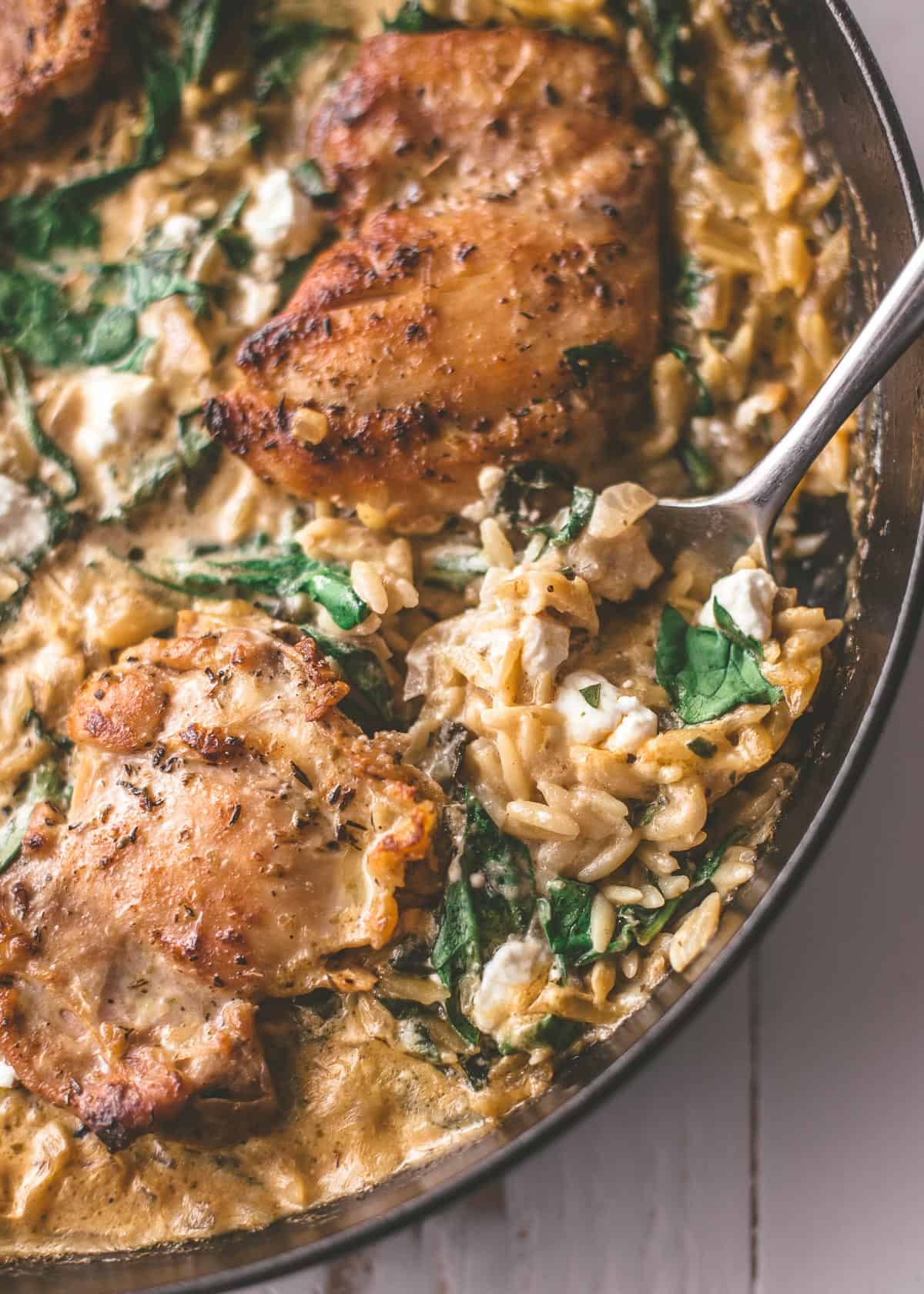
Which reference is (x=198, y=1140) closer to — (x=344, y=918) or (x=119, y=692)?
(x=344, y=918)

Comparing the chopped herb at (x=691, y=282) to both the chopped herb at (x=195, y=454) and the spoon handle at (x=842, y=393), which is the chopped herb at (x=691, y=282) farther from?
the chopped herb at (x=195, y=454)

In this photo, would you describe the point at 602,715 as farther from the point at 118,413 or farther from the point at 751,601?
A: the point at 118,413

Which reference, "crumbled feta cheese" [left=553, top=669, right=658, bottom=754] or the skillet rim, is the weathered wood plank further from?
"crumbled feta cheese" [left=553, top=669, right=658, bottom=754]

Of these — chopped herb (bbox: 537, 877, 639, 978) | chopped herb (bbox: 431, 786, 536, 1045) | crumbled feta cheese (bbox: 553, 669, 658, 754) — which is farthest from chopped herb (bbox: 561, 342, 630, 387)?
chopped herb (bbox: 537, 877, 639, 978)

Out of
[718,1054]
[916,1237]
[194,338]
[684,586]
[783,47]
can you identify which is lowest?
[916,1237]

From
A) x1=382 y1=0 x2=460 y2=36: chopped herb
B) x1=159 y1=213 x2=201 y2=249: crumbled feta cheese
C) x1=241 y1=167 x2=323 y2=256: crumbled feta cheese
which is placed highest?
x1=382 y1=0 x2=460 y2=36: chopped herb

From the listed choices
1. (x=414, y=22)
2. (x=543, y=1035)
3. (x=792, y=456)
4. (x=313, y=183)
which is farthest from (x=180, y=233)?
(x=543, y=1035)

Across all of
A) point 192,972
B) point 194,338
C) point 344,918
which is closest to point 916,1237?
point 344,918
